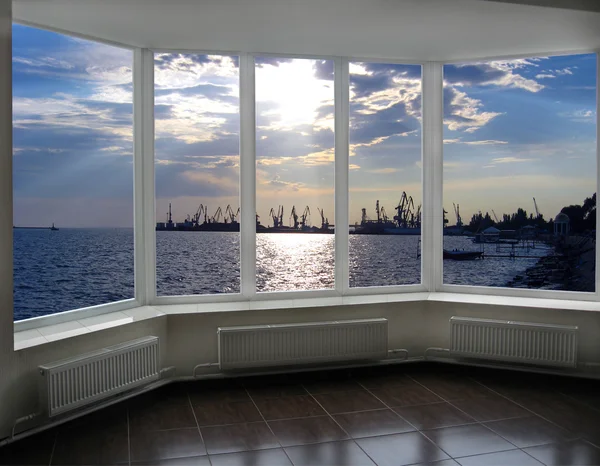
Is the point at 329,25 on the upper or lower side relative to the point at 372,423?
upper

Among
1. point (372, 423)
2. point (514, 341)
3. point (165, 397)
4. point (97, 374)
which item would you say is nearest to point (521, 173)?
point (514, 341)

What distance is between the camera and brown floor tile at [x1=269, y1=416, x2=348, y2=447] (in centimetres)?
365

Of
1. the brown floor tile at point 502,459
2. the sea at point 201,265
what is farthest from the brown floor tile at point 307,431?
the sea at point 201,265

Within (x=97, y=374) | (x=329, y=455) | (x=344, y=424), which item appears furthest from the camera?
(x=97, y=374)

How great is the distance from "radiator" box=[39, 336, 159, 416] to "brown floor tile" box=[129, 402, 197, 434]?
0.25 m

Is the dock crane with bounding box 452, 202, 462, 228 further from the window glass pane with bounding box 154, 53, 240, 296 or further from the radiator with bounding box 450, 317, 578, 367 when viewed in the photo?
the window glass pane with bounding box 154, 53, 240, 296

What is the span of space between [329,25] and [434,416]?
296 centimetres

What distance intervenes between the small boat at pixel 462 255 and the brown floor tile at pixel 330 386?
5.39 ft

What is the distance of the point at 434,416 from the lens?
4047 millimetres

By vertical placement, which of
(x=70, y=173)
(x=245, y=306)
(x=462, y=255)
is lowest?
(x=245, y=306)

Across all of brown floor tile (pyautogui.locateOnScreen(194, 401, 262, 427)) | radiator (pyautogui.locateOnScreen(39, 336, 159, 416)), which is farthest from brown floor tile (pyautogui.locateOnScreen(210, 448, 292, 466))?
radiator (pyautogui.locateOnScreen(39, 336, 159, 416))

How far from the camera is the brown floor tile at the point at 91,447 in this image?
132 inches

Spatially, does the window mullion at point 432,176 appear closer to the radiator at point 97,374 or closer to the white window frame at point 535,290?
the white window frame at point 535,290

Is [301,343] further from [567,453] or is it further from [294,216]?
[567,453]
